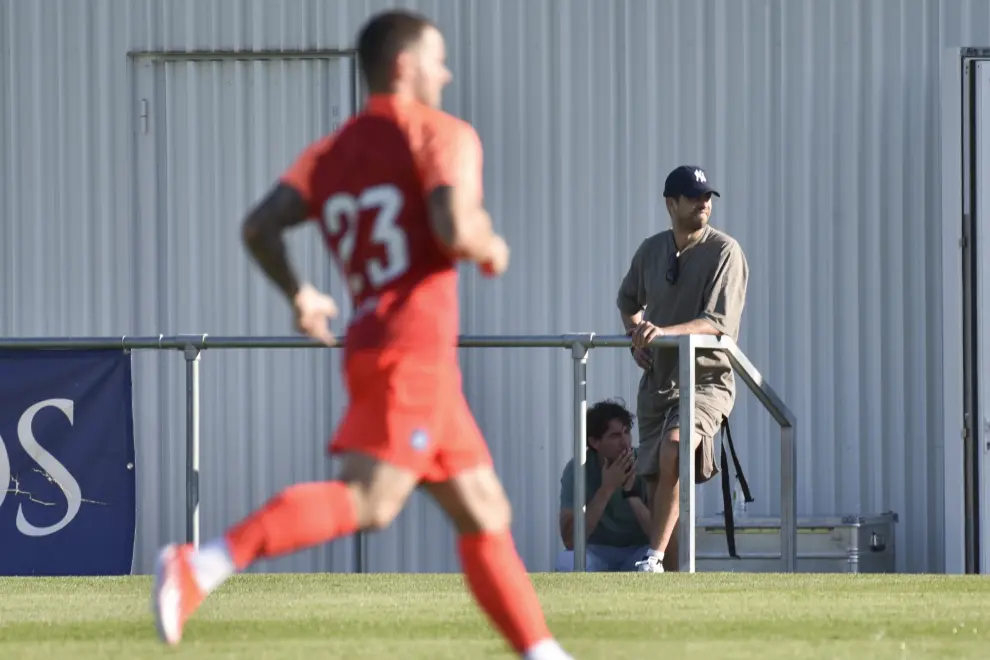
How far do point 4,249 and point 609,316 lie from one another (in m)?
3.22

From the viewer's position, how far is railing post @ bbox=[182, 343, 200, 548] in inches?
311

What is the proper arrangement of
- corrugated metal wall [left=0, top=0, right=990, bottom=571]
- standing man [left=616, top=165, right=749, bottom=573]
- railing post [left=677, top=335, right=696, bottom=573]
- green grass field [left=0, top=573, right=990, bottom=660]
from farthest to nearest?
1. corrugated metal wall [left=0, top=0, right=990, bottom=571]
2. standing man [left=616, top=165, right=749, bottom=573]
3. railing post [left=677, top=335, right=696, bottom=573]
4. green grass field [left=0, top=573, right=990, bottom=660]

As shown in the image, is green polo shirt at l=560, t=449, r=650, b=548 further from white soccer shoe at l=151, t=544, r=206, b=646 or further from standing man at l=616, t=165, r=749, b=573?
white soccer shoe at l=151, t=544, r=206, b=646

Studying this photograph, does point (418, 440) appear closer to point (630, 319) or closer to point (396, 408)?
point (396, 408)

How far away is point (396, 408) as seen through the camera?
392 cm

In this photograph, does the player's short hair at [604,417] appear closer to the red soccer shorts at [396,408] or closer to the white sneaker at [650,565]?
the white sneaker at [650,565]

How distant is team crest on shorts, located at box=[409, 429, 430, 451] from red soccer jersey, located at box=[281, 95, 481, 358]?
0.52ft

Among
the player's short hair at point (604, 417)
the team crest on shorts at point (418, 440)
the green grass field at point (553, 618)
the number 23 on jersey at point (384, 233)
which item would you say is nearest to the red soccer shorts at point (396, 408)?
the team crest on shorts at point (418, 440)

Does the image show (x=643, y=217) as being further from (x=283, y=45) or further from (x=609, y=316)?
(x=283, y=45)

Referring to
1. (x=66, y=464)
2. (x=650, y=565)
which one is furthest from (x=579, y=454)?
(x=66, y=464)


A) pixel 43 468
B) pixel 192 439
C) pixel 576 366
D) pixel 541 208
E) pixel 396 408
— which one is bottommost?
pixel 43 468

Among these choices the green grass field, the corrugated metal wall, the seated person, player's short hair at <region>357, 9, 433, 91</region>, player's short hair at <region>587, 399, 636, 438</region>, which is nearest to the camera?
player's short hair at <region>357, 9, 433, 91</region>

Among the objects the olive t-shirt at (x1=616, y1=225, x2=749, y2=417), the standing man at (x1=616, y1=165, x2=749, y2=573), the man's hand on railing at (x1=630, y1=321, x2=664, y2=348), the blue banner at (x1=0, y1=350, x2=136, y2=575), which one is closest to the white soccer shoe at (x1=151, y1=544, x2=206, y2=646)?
the man's hand on railing at (x1=630, y1=321, x2=664, y2=348)

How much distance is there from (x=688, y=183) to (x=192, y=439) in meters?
2.22
